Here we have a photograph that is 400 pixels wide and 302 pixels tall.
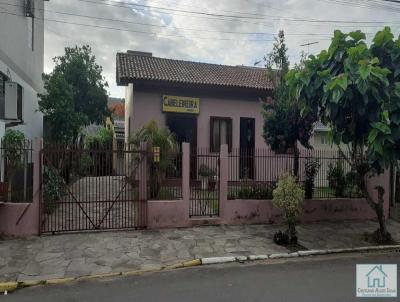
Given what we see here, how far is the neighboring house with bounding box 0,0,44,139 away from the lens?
11023 mm

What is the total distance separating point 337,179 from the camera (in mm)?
12352

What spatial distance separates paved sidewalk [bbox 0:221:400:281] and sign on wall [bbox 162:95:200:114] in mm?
7387

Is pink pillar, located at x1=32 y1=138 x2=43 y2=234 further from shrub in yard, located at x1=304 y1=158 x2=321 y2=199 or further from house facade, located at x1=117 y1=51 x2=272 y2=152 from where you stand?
shrub in yard, located at x1=304 y1=158 x2=321 y2=199

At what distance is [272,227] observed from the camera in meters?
10.8

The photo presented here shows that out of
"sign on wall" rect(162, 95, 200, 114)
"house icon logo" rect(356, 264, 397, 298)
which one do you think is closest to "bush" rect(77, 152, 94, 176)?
"house icon logo" rect(356, 264, 397, 298)

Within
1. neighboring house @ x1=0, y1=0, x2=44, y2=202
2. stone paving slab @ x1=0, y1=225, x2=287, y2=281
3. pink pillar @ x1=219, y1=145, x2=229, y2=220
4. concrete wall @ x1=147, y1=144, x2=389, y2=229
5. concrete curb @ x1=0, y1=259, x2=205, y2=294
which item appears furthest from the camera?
pink pillar @ x1=219, y1=145, x2=229, y2=220

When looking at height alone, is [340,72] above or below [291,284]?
above

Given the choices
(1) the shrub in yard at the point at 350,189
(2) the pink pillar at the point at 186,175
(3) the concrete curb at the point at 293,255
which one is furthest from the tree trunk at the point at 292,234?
(1) the shrub in yard at the point at 350,189

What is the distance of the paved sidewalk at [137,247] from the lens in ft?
23.9

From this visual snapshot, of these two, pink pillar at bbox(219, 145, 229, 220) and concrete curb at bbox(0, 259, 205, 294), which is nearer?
concrete curb at bbox(0, 259, 205, 294)

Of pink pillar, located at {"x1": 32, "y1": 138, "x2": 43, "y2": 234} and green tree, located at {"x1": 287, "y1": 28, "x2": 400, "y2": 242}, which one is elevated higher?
green tree, located at {"x1": 287, "y1": 28, "x2": 400, "y2": 242}

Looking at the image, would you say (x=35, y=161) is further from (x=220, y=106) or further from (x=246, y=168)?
(x=220, y=106)

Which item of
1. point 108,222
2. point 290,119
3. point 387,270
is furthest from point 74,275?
point 290,119

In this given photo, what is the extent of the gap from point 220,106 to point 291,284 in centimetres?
1169
